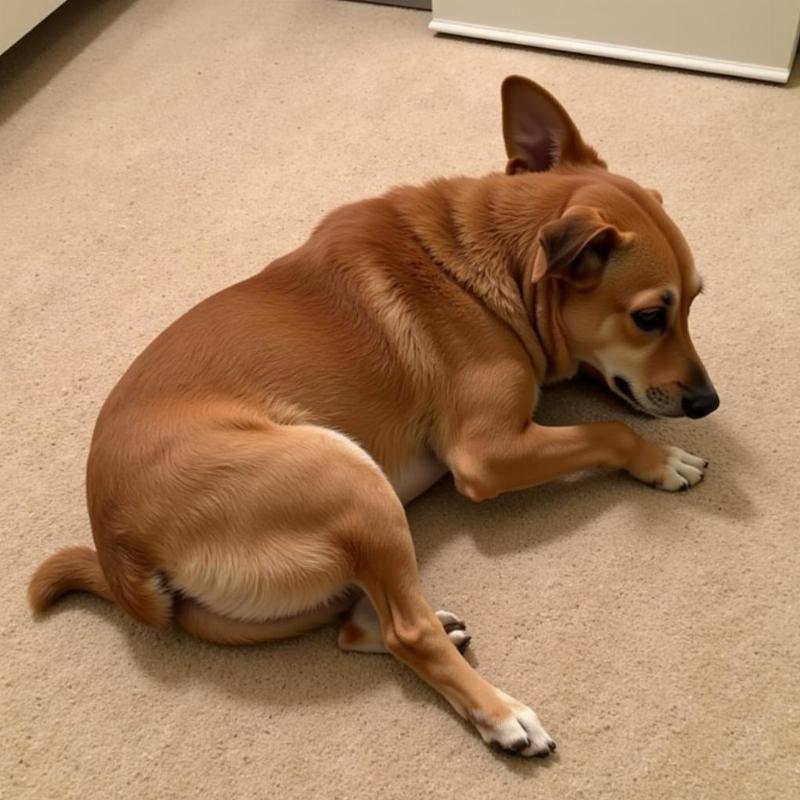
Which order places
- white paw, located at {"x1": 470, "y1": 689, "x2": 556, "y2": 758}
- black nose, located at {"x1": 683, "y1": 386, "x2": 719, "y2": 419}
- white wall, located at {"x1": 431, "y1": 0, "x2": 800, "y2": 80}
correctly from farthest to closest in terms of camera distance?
1. white wall, located at {"x1": 431, "y1": 0, "x2": 800, "y2": 80}
2. black nose, located at {"x1": 683, "y1": 386, "x2": 719, "y2": 419}
3. white paw, located at {"x1": 470, "y1": 689, "x2": 556, "y2": 758}

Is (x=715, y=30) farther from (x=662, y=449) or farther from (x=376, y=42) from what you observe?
(x=662, y=449)

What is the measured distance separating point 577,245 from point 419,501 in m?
0.61

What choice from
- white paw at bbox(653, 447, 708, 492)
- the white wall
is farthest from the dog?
the white wall

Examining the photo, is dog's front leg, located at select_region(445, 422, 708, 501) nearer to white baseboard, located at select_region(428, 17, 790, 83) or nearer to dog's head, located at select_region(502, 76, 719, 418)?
dog's head, located at select_region(502, 76, 719, 418)

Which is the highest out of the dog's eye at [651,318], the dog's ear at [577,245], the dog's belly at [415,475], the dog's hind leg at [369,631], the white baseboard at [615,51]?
the dog's ear at [577,245]

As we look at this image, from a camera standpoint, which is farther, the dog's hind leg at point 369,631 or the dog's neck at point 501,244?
the dog's neck at point 501,244

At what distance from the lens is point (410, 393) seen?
5.66 feet

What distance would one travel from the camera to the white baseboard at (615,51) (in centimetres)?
277

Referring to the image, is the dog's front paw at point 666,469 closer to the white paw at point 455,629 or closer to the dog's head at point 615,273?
the dog's head at point 615,273

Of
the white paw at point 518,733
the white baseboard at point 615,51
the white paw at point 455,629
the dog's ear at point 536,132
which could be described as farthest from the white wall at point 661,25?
the white paw at point 518,733

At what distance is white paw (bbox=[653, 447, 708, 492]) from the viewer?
5.88 ft

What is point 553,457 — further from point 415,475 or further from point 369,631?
point 369,631

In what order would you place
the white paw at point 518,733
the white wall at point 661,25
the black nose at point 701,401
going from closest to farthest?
the white paw at point 518,733 < the black nose at point 701,401 < the white wall at point 661,25

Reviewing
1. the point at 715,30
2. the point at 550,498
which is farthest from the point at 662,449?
the point at 715,30
